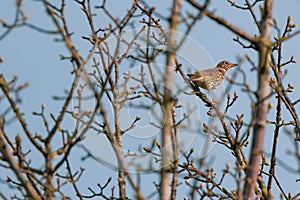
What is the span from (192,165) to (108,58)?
1.53m

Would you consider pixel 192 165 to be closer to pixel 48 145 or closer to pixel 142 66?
pixel 142 66

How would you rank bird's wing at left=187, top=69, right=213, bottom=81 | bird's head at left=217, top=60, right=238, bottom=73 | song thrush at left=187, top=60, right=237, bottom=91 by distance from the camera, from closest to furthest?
bird's wing at left=187, top=69, right=213, bottom=81 → song thrush at left=187, top=60, right=237, bottom=91 → bird's head at left=217, top=60, right=238, bottom=73

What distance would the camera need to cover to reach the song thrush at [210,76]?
25.4 ft

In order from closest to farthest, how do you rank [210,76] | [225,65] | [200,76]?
[200,76] → [210,76] → [225,65]

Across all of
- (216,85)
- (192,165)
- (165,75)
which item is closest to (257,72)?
(165,75)

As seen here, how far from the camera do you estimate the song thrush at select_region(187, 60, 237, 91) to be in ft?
25.4

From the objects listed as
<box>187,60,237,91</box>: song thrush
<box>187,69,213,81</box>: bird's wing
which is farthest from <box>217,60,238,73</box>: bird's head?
<box>187,69,213,81</box>: bird's wing

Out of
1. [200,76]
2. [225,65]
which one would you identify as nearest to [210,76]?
[200,76]

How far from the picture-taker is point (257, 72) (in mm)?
3264

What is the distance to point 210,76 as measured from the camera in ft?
28.0

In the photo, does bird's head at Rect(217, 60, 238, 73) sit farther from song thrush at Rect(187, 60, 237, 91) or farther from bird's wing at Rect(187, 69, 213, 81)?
bird's wing at Rect(187, 69, 213, 81)

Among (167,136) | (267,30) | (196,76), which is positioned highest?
(196,76)

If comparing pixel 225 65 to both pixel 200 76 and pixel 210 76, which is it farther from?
pixel 200 76

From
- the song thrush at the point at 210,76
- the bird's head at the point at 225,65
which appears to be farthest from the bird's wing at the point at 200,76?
the bird's head at the point at 225,65
